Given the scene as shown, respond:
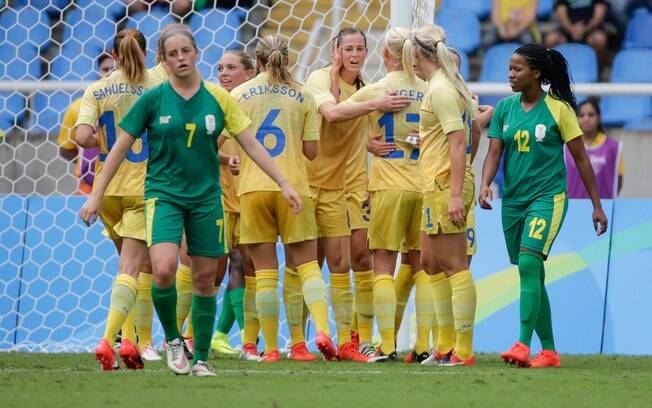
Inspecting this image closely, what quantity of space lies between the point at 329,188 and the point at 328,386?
8.65 feet

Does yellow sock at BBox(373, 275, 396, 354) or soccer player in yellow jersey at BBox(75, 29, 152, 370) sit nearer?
soccer player in yellow jersey at BBox(75, 29, 152, 370)

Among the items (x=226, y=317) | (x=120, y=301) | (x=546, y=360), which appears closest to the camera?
(x=120, y=301)

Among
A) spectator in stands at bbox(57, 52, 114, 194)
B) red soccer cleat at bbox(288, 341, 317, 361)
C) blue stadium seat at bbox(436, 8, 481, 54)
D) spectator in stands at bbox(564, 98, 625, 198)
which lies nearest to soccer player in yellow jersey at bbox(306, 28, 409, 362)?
red soccer cleat at bbox(288, 341, 317, 361)

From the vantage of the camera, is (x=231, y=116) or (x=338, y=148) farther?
(x=338, y=148)

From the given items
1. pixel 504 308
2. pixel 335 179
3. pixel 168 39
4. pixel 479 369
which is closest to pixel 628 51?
pixel 504 308

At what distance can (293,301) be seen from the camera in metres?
9.20

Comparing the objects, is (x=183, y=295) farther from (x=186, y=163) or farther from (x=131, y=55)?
(x=186, y=163)

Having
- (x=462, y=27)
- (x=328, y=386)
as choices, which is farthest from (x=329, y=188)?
(x=462, y=27)

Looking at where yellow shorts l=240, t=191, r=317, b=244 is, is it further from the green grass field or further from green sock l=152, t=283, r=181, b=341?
green sock l=152, t=283, r=181, b=341

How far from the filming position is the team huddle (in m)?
7.11

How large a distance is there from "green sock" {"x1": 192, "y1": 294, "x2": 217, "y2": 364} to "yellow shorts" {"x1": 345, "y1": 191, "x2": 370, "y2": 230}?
2331 mm

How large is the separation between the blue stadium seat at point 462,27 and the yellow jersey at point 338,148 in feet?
22.7

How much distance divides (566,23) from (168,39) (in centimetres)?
982

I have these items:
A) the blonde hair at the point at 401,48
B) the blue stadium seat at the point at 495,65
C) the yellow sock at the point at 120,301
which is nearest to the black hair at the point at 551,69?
the blonde hair at the point at 401,48
